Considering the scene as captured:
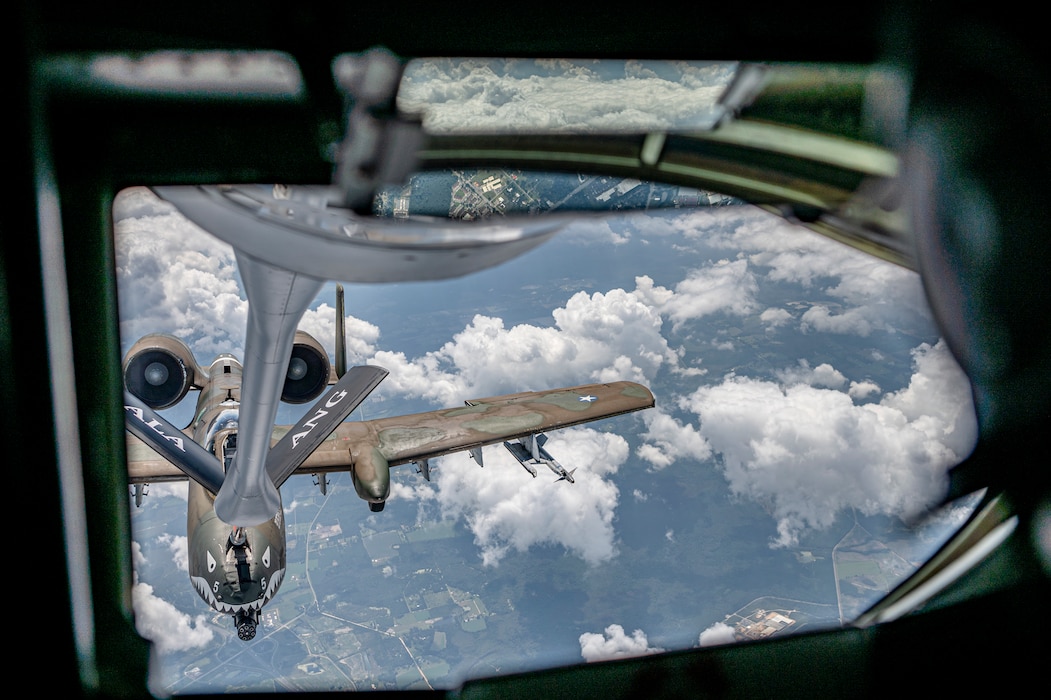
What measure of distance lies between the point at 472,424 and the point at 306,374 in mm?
3380

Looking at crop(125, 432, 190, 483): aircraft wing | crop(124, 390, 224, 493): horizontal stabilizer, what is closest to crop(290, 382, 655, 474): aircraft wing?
crop(125, 432, 190, 483): aircraft wing

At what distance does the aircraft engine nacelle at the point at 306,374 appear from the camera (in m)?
5.24

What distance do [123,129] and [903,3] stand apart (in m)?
1.31

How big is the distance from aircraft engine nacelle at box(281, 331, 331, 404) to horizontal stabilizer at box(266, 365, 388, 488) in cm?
122

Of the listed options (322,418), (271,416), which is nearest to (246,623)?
(322,418)

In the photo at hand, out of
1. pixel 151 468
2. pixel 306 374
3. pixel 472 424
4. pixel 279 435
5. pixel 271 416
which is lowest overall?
pixel 151 468

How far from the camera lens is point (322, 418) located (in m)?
3.89

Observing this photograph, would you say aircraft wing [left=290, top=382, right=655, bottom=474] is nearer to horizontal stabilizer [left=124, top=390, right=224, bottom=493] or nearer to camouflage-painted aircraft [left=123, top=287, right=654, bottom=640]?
camouflage-painted aircraft [left=123, top=287, right=654, bottom=640]

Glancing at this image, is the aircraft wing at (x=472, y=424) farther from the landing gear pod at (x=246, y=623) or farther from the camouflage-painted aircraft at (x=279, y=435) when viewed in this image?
the landing gear pod at (x=246, y=623)

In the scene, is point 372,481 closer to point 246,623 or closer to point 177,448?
point 246,623

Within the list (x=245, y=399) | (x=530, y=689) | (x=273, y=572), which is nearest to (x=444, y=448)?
(x=273, y=572)

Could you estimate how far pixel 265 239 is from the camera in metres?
1.17

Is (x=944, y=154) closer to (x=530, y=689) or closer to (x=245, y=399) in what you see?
(x=530, y=689)

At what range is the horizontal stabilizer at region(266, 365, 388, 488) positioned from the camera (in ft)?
12.0
